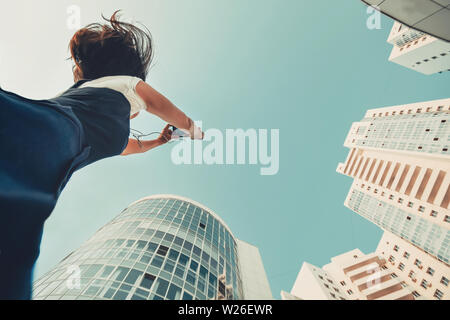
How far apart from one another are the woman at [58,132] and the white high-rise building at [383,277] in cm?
3413

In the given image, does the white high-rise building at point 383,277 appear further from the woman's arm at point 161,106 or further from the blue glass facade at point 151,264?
the woman's arm at point 161,106

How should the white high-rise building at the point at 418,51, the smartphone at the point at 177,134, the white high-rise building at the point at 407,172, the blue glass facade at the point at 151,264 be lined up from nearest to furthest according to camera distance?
the smartphone at the point at 177,134
the blue glass facade at the point at 151,264
the white high-rise building at the point at 407,172
the white high-rise building at the point at 418,51

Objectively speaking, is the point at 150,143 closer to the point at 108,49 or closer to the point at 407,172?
the point at 108,49

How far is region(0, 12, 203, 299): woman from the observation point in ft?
3.15

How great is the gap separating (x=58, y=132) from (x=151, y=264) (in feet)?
56.3

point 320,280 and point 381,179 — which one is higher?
point 381,179

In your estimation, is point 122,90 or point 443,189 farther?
point 443,189

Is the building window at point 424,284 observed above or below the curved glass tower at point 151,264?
below

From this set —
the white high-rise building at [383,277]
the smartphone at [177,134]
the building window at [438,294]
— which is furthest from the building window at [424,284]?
the smartphone at [177,134]

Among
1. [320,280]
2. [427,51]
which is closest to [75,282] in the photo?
[320,280]

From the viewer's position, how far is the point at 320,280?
131 feet

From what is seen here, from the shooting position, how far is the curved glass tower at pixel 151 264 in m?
13.0

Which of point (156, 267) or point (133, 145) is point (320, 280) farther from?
point (133, 145)
